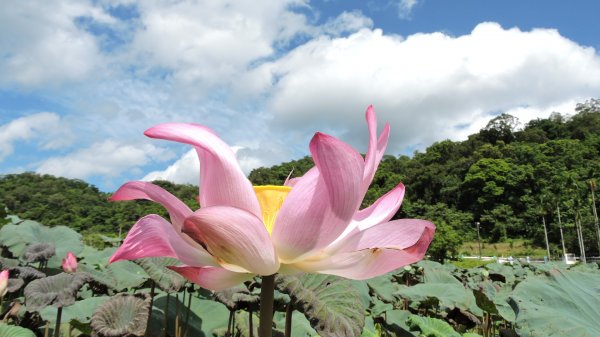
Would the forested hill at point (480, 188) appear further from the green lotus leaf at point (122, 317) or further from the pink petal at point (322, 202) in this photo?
the pink petal at point (322, 202)

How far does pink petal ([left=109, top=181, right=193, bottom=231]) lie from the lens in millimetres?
508

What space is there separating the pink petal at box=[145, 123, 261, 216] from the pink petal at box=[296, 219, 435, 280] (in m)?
0.10

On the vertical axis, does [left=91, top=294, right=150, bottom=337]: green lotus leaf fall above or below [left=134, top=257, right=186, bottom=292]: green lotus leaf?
below

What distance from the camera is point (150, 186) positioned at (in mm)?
525

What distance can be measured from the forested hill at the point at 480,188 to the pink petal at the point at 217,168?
2820 centimetres

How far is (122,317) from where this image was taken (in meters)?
1.65

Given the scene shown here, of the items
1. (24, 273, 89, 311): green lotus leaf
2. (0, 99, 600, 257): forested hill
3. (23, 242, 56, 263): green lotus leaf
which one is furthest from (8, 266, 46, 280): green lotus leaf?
(0, 99, 600, 257): forested hill

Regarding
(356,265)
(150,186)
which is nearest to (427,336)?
(356,265)

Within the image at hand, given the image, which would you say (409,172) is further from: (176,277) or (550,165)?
(176,277)

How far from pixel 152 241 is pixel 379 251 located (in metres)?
0.25

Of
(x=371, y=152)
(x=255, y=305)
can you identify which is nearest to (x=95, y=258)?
(x=255, y=305)

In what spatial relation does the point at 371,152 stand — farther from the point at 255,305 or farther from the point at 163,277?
the point at 255,305

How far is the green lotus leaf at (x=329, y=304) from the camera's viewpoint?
82 centimetres

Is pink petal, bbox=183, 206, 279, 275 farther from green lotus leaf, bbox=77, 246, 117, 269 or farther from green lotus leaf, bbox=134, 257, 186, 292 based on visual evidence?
green lotus leaf, bbox=77, 246, 117, 269
